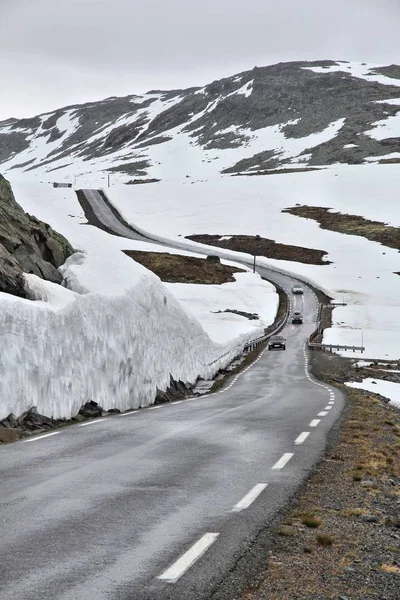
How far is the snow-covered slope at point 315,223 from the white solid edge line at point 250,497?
167 feet

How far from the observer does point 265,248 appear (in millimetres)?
112125

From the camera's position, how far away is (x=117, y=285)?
2459cm

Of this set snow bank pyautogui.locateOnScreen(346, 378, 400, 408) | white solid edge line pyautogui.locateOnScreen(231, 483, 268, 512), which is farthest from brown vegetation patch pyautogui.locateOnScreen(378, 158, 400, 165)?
white solid edge line pyautogui.locateOnScreen(231, 483, 268, 512)

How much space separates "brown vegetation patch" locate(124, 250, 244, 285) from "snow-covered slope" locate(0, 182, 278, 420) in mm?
52697

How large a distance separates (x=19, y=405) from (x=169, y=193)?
137 metres

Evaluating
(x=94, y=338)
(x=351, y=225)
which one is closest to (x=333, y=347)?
(x=94, y=338)

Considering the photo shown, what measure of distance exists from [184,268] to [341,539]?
286ft

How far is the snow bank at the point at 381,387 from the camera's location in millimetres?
Answer: 32000

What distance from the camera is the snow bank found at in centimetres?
3200

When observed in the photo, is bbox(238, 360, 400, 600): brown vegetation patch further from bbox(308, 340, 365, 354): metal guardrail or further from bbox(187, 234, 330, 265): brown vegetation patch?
bbox(187, 234, 330, 265): brown vegetation patch

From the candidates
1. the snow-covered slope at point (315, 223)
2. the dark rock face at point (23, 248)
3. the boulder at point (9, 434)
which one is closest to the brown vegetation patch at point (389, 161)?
the snow-covered slope at point (315, 223)

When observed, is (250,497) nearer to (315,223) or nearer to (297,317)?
(297,317)

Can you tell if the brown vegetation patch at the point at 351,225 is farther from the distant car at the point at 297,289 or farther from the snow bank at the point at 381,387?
the snow bank at the point at 381,387

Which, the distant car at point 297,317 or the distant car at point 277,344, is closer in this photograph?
the distant car at point 277,344
